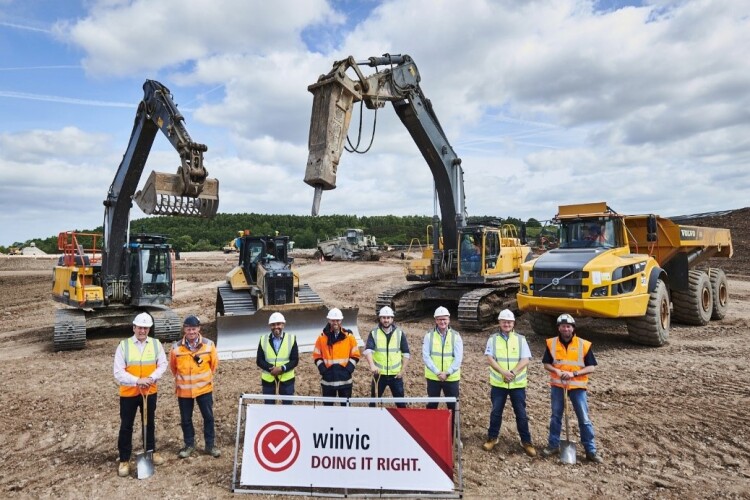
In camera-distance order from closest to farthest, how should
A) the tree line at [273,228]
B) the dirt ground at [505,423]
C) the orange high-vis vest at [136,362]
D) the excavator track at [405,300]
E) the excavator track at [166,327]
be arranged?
1. the dirt ground at [505,423]
2. the orange high-vis vest at [136,362]
3. the excavator track at [166,327]
4. the excavator track at [405,300]
5. the tree line at [273,228]

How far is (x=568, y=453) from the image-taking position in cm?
543

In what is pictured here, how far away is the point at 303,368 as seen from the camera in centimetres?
946

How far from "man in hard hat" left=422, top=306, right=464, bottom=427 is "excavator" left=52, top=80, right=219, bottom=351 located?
20.3 feet

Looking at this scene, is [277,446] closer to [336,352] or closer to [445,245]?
[336,352]

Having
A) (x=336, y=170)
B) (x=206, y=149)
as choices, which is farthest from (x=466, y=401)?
(x=206, y=149)

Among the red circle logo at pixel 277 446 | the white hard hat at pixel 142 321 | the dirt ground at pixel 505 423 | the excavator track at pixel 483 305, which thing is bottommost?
the dirt ground at pixel 505 423

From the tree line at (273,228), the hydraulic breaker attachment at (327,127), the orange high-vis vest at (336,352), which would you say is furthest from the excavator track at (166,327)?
the tree line at (273,228)

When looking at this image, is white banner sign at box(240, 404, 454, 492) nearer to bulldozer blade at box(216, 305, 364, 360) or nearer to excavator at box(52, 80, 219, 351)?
bulldozer blade at box(216, 305, 364, 360)

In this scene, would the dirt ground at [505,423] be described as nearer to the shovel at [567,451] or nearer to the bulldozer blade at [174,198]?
the shovel at [567,451]

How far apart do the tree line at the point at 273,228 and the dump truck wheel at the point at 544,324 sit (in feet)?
144

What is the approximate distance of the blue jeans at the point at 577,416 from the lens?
5477 millimetres

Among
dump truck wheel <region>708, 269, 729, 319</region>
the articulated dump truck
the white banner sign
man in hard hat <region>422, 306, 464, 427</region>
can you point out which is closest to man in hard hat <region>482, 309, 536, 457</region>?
man in hard hat <region>422, 306, 464, 427</region>

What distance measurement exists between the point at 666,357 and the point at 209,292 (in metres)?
19.1

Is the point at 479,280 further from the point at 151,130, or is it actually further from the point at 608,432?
the point at 151,130
